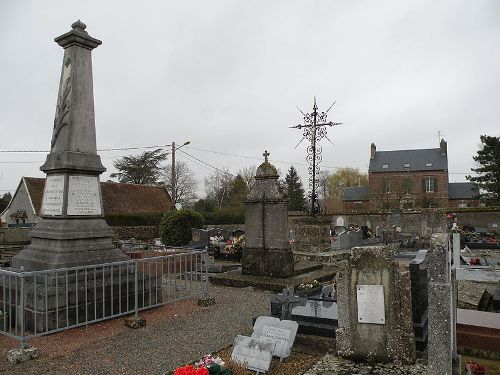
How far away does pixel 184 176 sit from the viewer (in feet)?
175

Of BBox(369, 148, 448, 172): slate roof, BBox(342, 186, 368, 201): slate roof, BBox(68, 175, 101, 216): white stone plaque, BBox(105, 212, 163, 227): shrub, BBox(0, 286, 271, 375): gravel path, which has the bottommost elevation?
BBox(0, 286, 271, 375): gravel path

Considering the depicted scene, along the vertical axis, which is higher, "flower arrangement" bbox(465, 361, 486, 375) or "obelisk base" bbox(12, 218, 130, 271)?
"obelisk base" bbox(12, 218, 130, 271)

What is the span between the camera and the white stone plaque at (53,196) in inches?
269

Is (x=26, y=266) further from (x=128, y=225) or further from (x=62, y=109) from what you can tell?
(x=128, y=225)

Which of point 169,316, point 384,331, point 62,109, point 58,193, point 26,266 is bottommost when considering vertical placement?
point 169,316

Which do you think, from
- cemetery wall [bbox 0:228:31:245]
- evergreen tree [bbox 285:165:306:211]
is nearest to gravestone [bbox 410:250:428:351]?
cemetery wall [bbox 0:228:31:245]

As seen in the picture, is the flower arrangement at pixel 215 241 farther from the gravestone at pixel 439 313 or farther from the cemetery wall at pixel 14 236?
the gravestone at pixel 439 313

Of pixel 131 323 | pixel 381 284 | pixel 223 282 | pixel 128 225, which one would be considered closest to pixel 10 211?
pixel 128 225

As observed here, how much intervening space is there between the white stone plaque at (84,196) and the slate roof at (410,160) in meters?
49.5

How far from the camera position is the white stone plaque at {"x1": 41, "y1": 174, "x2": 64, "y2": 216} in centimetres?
682

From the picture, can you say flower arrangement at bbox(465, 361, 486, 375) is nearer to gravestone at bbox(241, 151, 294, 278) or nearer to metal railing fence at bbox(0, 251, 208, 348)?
metal railing fence at bbox(0, 251, 208, 348)

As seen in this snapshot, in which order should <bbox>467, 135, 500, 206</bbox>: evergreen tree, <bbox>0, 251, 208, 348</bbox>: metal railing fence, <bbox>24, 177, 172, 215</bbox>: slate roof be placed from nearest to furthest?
<bbox>0, 251, 208, 348</bbox>: metal railing fence < <bbox>24, 177, 172, 215</bbox>: slate roof < <bbox>467, 135, 500, 206</bbox>: evergreen tree

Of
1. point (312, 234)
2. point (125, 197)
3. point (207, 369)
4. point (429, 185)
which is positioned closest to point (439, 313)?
point (207, 369)

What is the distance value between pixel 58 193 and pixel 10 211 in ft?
93.1
